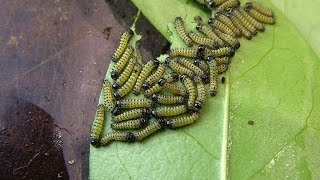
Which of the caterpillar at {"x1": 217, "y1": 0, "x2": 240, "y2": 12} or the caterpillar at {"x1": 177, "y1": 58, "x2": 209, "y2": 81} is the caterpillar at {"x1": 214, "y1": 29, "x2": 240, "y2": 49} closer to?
the caterpillar at {"x1": 217, "y1": 0, "x2": 240, "y2": 12}

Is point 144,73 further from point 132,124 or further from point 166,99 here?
point 132,124

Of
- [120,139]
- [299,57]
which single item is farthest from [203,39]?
[120,139]

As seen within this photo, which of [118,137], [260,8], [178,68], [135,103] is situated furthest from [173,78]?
[260,8]

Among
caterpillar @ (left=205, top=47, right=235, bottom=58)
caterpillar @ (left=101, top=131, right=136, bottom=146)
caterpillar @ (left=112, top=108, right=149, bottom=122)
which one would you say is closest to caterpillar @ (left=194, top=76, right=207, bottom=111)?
caterpillar @ (left=205, top=47, right=235, bottom=58)

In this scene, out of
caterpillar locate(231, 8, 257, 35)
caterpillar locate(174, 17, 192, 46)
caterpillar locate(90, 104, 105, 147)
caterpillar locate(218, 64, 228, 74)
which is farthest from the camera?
caterpillar locate(231, 8, 257, 35)

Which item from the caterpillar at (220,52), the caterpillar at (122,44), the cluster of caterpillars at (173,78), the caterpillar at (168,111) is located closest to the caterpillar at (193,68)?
the cluster of caterpillars at (173,78)

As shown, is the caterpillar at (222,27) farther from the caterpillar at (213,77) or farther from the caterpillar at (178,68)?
the caterpillar at (178,68)
